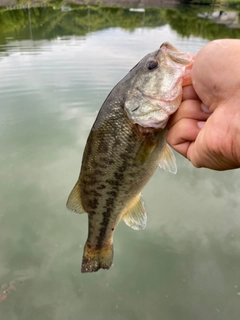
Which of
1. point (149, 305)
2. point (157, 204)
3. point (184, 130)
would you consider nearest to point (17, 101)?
point (157, 204)

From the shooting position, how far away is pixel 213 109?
1.63 metres

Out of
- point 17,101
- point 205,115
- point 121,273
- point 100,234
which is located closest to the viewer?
point 205,115

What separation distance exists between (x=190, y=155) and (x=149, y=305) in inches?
93.3

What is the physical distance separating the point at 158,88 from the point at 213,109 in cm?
37

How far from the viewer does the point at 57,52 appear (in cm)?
1268

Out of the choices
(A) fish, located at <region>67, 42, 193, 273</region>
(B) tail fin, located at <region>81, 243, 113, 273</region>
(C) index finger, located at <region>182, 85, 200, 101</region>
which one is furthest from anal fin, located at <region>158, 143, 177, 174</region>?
(B) tail fin, located at <region>81, 243, 113, 273</region>

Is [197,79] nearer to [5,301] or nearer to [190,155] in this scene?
[190,155]

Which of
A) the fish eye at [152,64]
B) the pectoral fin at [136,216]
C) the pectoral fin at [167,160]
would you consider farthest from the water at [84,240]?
the fish eye at [152,64]

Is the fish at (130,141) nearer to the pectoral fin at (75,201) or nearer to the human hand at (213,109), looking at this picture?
the pectoral fin at (75,201)

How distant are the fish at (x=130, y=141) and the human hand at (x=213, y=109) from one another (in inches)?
4.4

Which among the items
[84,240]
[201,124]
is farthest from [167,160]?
[84,240]

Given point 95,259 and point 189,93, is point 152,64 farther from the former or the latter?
point 95,259

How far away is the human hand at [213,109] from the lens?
1.45 meters

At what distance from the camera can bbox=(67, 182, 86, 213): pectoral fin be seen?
7.65ft
